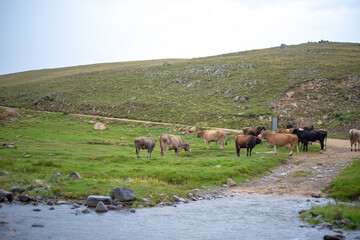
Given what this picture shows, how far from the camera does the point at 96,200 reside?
1270 centimetres

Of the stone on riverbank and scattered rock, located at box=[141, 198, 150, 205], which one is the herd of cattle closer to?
scattered rock, located at box=[141, 198, 150, 205]

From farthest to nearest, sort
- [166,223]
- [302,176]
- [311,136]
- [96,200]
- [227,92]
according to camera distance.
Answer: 1. [227,92]
2. [311,136]
3. [302,176]
4. [96,200]
5. [166,223]

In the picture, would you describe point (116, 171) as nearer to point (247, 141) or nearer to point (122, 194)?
point (122, 194)

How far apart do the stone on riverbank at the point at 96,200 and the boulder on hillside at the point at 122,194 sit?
0.43 meters

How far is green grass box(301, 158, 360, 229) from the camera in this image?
36.8 ft

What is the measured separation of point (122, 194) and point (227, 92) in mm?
50650

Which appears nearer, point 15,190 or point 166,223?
point 166,223

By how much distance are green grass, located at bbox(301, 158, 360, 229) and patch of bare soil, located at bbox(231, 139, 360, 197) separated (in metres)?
0.80

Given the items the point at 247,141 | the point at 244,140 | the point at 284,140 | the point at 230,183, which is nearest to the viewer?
the point at 230,183

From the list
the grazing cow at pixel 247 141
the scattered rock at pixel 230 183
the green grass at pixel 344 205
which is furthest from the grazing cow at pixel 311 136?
the scattered rock at pixel 230 183

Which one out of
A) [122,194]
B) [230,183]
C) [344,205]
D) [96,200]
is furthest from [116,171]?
[344,205]

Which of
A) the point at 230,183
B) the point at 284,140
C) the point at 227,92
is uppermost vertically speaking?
the point at 227,92

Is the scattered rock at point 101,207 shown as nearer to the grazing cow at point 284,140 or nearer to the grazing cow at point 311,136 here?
the grazing cow at point 284,140

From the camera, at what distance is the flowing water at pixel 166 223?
988cm
